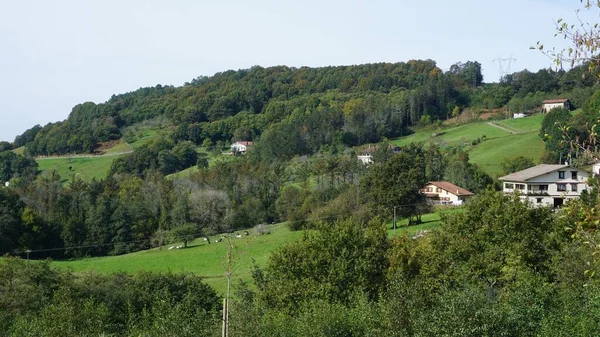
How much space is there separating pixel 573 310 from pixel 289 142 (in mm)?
82047

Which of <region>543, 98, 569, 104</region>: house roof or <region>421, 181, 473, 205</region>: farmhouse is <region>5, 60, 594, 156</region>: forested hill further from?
<region>421, 181, 473, 205</region>: farmhouse

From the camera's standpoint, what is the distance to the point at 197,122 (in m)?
137

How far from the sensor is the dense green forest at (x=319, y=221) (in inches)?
855

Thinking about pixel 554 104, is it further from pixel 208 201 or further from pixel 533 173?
pixel 208 201

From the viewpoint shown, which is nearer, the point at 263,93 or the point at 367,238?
the point at 367,238

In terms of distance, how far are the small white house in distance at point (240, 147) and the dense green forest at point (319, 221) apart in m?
5.95

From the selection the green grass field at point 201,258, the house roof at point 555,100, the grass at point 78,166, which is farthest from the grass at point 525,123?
the grass at point 78,166

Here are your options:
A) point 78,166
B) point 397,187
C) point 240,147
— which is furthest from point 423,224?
point 78,166

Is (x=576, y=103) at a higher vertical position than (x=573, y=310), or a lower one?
higher

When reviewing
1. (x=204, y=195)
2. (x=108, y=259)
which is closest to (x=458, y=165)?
(x=204, y=195)

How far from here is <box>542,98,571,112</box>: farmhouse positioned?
96387mm

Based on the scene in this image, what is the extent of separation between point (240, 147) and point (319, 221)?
84.5 meters

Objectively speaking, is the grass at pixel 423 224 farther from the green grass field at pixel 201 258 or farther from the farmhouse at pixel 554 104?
the farmhouse at pixel 554 104

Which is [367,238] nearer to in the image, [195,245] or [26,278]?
[26,278]
